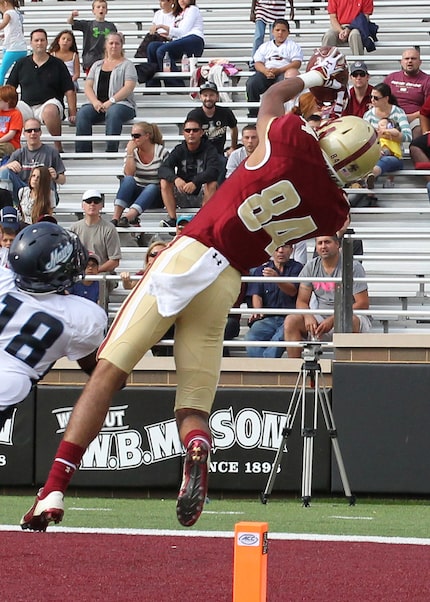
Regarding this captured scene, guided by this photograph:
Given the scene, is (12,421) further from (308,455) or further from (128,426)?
(308,455)

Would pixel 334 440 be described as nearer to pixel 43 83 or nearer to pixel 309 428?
pixel 309 428

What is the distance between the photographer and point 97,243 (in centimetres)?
1039

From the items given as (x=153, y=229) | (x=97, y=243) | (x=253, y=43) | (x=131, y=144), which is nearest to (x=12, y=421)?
(x=97, y=243)

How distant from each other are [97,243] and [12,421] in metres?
1.87

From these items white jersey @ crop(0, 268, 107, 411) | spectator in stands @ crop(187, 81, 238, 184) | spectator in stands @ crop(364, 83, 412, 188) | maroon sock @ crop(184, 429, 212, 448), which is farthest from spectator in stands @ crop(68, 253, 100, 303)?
maroon sock @ crop(184, 429, 212, 448)

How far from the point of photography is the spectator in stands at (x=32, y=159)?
1169 centimetres

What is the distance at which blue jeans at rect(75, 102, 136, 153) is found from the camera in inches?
511

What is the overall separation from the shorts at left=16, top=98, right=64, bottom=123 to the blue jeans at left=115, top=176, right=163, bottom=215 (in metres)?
1.82

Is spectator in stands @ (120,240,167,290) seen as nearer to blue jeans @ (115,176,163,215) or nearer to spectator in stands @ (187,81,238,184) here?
blue jeans @ (115,176,163,215)

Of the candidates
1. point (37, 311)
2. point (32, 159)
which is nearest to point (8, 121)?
point (32, 159)

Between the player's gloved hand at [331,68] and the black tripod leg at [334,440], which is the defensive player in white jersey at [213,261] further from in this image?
the black tripod leg at [334,440]

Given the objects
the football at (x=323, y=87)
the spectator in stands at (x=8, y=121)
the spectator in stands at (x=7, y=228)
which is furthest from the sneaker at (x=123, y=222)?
the football at (x=323, y=87)

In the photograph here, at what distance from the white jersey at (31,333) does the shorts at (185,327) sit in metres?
0.16

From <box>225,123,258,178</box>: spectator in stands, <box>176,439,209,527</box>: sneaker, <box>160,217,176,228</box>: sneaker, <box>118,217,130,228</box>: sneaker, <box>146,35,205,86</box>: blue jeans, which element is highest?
<box>146,35,205,86</box>: blue jeans
